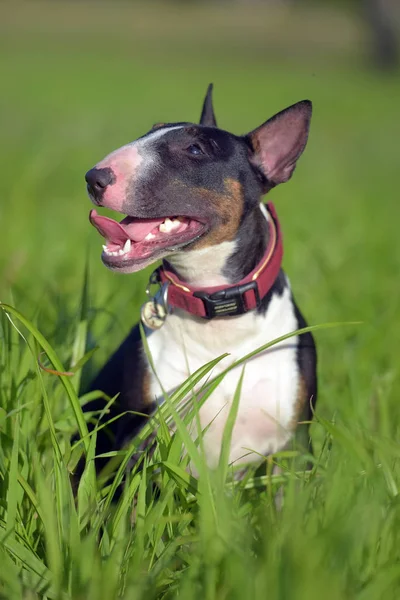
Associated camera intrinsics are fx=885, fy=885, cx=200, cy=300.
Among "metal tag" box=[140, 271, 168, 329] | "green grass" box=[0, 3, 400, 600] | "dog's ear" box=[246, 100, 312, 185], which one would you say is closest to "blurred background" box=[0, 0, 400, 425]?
"green grass" box=[0, 3, 400, 600]

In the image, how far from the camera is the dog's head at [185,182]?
2814 mm

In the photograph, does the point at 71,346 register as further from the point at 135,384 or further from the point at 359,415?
the point at 359,415

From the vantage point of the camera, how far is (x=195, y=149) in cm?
301

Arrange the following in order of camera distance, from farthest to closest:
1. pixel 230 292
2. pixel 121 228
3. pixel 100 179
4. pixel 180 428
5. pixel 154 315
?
pixel 154 315 → pixel 230 292 → pixel 121 228 → pixel 100 179 → pixel 180 428

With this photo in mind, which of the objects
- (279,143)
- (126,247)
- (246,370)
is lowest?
(246,370)

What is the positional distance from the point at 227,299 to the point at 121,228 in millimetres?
440

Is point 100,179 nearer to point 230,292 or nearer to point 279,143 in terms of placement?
point 230,292

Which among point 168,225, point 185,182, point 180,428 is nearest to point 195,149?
point 185,182

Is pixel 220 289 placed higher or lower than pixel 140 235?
lower

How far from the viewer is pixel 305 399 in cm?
315

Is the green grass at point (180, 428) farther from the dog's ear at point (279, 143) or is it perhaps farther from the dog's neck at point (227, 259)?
the dog's ear at point (279, 143)

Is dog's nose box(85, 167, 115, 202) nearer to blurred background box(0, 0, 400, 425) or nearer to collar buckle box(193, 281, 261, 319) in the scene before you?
collar buckle box(193, 281, 261, 319)

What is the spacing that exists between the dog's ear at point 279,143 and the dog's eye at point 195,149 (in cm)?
27

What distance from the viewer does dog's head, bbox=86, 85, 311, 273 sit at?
2814 mm
